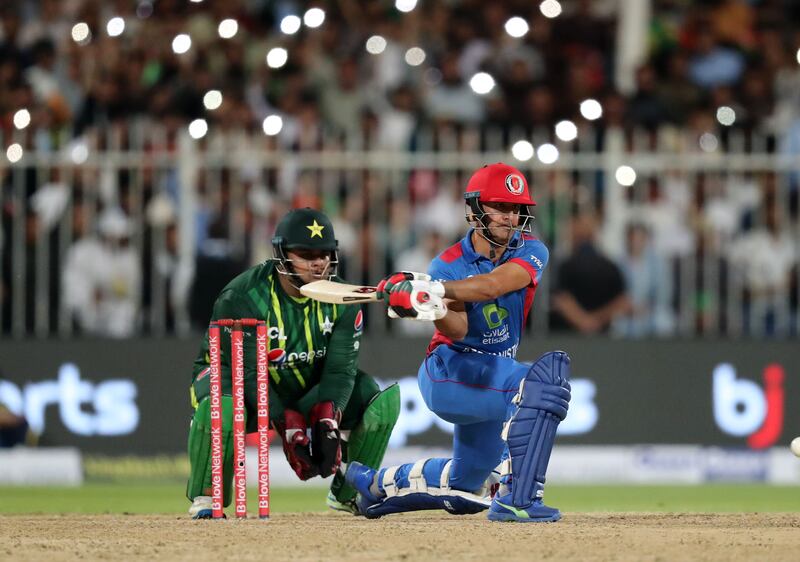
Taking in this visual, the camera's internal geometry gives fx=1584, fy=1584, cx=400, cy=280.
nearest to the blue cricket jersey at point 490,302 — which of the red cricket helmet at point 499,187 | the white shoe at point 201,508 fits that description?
the red cricket helmet at point 499,187

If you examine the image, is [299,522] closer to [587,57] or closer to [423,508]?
[423,508]

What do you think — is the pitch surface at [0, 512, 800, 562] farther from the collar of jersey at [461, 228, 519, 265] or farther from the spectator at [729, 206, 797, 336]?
the spectator at [729, 206, 797, 336]

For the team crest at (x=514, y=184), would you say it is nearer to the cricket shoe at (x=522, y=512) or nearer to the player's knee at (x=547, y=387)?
the player's knee at (x=547, y=387)

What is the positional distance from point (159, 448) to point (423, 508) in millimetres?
5316

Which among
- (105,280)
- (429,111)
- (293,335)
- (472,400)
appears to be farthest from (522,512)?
(429,111)

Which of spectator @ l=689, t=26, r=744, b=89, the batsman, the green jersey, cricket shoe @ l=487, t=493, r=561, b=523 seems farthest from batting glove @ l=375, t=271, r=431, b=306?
spectator @ l=689, t=26, r=744, b=89

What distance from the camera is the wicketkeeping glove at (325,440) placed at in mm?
9234

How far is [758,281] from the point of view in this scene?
1441cm

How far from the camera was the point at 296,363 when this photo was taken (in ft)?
31.6

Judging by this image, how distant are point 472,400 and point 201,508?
5.93ft

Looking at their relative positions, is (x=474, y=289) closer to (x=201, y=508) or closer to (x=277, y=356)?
(x=277, y=356)

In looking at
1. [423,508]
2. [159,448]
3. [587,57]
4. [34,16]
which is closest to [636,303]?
[587,57]

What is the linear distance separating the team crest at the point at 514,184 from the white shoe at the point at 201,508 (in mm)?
2591

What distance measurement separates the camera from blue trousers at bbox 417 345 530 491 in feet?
29.0
